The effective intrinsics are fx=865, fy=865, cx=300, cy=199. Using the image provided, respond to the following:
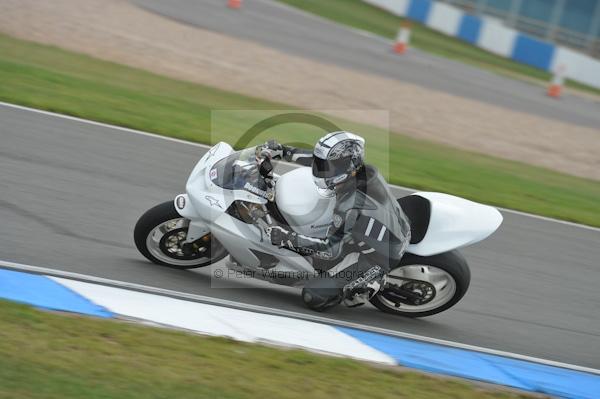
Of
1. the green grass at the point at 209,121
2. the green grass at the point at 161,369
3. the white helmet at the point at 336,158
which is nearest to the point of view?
the green grass at the point at 161,369

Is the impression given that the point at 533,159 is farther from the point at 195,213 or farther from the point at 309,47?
Answer: the point at 195,213

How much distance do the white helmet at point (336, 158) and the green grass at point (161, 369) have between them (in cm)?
134

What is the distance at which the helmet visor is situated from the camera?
6.45m

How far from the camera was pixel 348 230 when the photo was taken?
6.79 metres

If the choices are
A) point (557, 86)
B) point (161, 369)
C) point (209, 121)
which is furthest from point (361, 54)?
point (161, 369)

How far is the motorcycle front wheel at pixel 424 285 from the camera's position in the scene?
7.16 m

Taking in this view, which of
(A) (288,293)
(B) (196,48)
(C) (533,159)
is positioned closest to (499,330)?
(A) (288,293)

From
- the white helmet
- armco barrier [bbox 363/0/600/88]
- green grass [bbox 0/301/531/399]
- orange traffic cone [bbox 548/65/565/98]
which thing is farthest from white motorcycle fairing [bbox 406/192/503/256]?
armco barrier [bbox 363/0/600/88]

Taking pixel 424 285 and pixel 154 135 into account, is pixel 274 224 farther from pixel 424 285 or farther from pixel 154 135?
pixel 154 135

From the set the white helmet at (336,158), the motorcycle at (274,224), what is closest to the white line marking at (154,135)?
the motorcycle at (274,224)

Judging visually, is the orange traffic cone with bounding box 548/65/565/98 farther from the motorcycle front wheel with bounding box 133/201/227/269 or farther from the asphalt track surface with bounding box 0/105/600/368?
the motorcycle front wheel with bounding box 133/201/227/269

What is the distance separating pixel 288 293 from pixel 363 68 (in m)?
14.3

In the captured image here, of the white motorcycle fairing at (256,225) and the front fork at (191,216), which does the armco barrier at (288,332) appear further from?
the front fork at (191,216)

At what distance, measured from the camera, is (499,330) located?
302 inches
